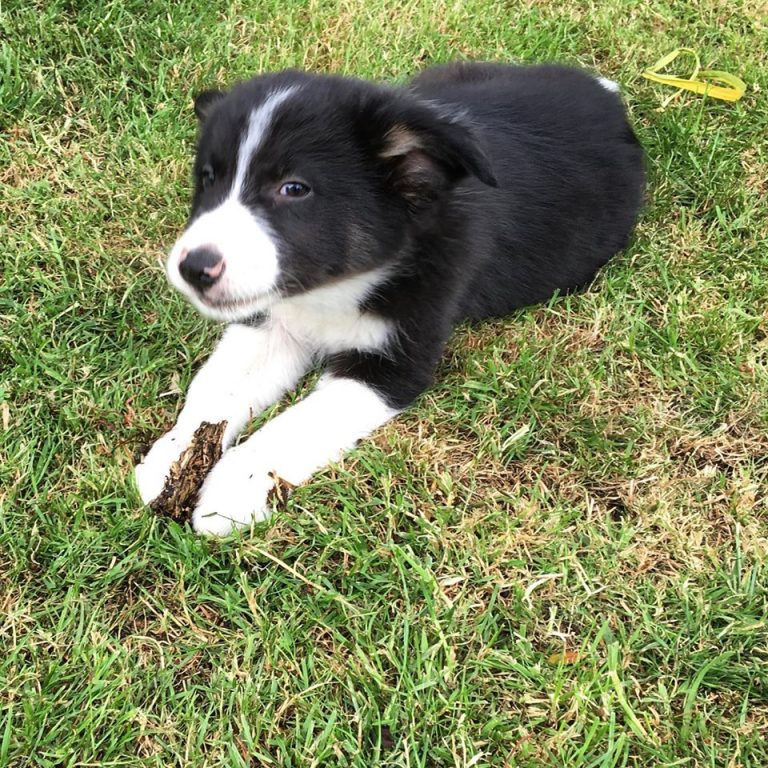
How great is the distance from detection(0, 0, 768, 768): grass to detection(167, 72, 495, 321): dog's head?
64cm

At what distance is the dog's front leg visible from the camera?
98.9 inches

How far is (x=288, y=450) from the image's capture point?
8.29ft

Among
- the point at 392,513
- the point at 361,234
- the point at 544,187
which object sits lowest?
the point at 392,513

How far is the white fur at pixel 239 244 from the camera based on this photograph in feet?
7.06

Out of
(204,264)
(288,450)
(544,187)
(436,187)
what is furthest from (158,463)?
(544,187)

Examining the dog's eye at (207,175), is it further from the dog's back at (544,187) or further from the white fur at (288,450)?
the dog's back at (544,187)

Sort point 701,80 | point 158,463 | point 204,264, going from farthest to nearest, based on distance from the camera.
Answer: point 701,80
point 158,463
point 204,264

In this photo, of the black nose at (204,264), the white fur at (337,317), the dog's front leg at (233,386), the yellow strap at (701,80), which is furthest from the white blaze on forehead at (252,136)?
the yellow strap at (701,80)

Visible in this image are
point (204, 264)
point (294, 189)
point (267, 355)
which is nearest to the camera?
point (204, 264)

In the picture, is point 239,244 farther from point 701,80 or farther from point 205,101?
→ point 701,80

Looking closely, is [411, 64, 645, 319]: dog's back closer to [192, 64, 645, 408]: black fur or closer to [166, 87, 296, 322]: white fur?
[192, 64, 645, 408]: black fur

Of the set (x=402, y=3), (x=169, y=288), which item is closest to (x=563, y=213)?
(x=169, y=288)

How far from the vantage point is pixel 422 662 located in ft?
6.79

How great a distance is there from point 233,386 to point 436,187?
3.14ft
